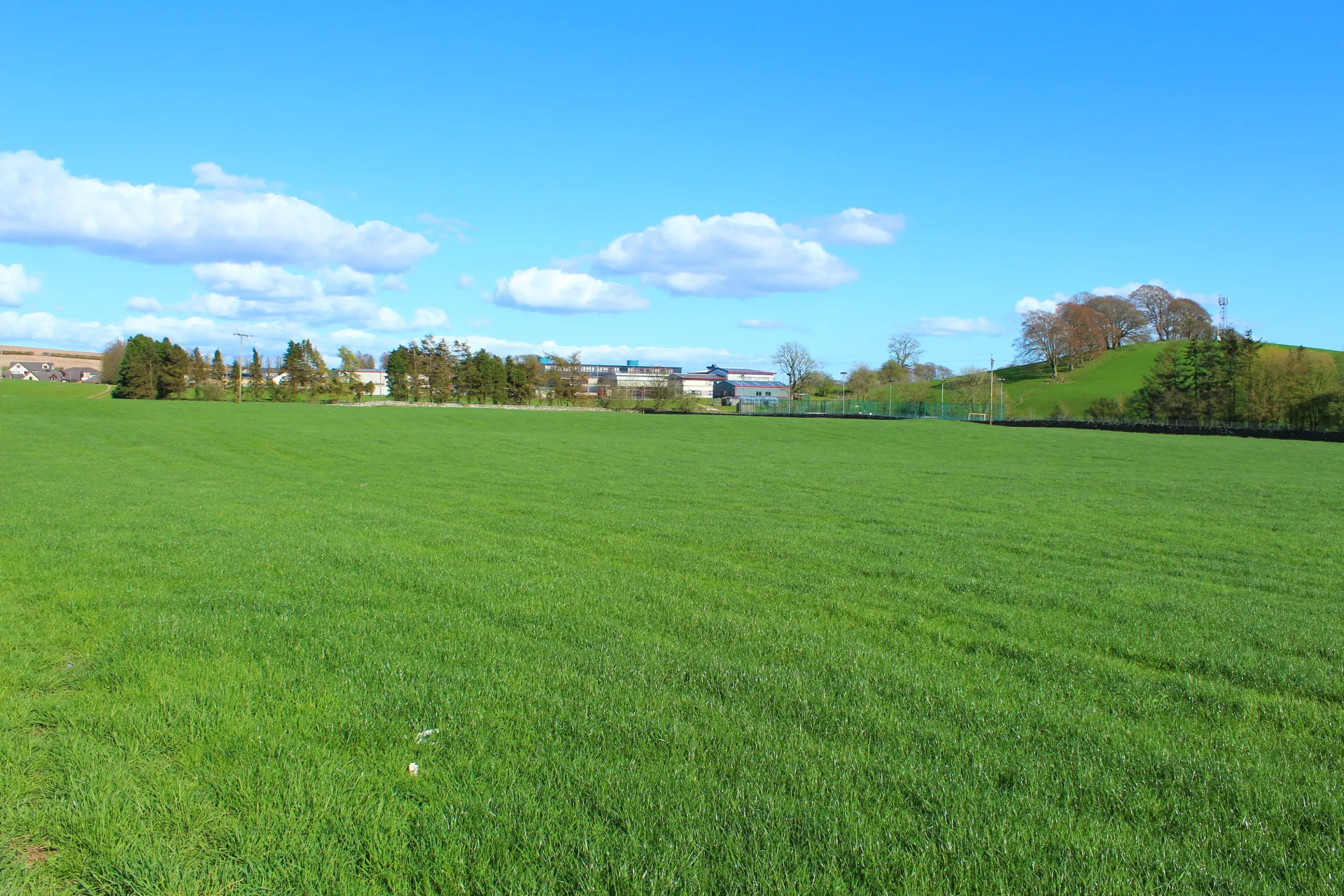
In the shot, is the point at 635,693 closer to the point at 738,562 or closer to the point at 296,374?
the point at 738,562

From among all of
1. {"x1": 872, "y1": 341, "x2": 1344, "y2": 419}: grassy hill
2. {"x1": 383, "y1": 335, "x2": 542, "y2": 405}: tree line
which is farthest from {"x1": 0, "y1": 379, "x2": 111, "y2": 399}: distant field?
{"x1": 872, "y1": 341, "x2": 1344, "y2": 419}: grassy hill

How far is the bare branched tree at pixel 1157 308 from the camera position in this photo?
458 feet

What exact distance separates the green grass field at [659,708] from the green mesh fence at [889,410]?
90.5 m

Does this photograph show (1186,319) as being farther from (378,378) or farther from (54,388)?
(54,388)

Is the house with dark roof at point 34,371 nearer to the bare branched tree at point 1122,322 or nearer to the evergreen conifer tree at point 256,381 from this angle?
the evergreen conifer tree at point 256,381

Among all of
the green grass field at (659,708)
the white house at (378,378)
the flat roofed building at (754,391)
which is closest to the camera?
the green grass field at (659,708)

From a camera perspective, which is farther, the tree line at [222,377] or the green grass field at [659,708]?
the tree line at [222,377]

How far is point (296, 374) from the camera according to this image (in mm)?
98375

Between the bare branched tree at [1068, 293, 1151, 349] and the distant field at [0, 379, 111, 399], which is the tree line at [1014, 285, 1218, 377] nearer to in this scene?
the bare branched tree at [1068, 293, 1151, 349]

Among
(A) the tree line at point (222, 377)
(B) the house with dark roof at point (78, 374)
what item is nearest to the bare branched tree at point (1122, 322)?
(A) the tree line at point (222, 377)

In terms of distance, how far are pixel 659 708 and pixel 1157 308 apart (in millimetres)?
163790

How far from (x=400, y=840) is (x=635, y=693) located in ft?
6.43

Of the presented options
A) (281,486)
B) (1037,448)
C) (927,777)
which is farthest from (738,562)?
(1037,448)

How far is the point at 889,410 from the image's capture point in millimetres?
109938
